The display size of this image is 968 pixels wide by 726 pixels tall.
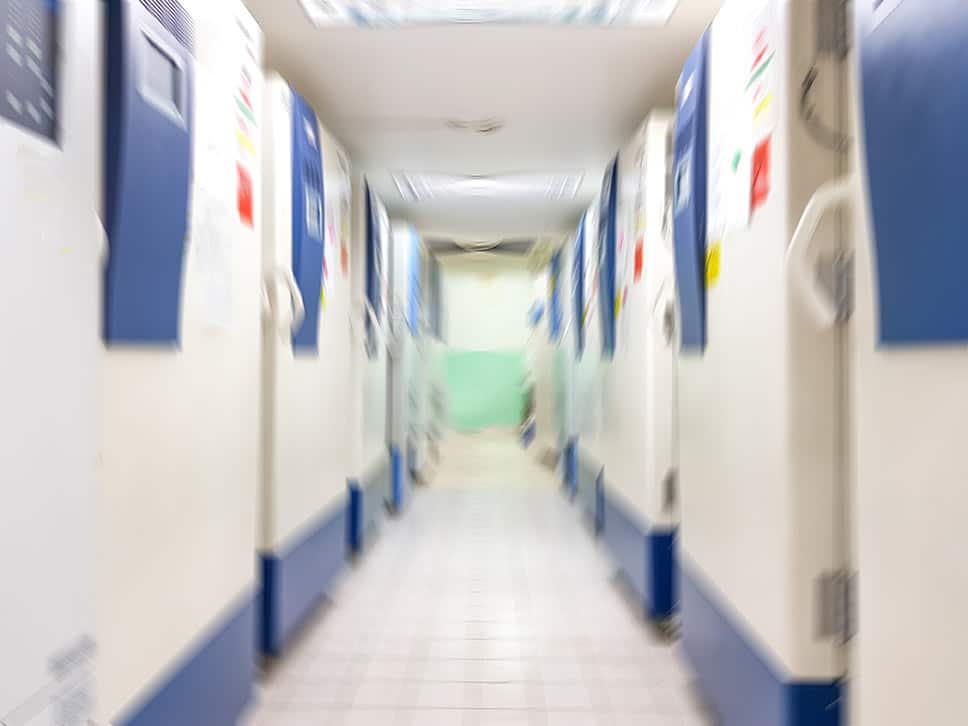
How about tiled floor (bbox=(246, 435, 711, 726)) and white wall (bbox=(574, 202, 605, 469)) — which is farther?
white wall (bbox=(574, 202, 605, 469))

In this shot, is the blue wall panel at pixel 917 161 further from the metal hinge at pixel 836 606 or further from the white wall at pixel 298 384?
the white wall at pixel 298 384

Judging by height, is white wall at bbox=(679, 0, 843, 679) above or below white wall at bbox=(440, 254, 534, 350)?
below

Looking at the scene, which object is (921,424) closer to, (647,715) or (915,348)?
(915,348)

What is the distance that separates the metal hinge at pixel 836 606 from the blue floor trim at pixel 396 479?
340cm

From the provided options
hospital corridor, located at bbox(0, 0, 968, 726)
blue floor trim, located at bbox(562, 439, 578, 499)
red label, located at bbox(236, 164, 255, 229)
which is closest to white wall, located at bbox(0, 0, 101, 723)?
hospital corridor, located at bbox(0, 0, 968, 726)

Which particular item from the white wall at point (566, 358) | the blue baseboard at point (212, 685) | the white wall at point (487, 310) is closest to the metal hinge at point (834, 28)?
the blue baseboard at point (212, 685)

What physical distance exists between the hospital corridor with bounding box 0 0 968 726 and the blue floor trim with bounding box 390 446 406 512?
0.67 meters

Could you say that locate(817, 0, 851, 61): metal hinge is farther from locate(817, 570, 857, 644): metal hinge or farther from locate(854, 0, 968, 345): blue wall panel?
locate(817, 570, 857, 644): metal hinge

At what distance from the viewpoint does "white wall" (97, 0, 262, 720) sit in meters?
1.15

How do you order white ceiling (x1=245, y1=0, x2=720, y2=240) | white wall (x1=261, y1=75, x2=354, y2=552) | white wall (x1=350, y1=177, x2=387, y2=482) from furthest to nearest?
white wall (x1=350, y1=177, x2=387, y2=482) < white ceiling (x1=245, y1=0, x2=720, y2=240) < white wall (x1=261, y1=75, x2=354, y2=552)

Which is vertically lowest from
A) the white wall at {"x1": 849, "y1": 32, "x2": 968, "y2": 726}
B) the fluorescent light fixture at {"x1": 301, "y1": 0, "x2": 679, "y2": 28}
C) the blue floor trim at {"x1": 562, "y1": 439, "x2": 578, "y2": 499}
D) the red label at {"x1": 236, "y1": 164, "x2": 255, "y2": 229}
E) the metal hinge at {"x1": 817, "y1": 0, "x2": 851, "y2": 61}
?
the blue floor trim at {"x1": 562, "y1": 439, "x2": 578, "y2": 499}

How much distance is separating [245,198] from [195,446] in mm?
681

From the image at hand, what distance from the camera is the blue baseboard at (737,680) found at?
1.29 meters

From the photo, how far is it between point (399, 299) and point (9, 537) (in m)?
3.96
